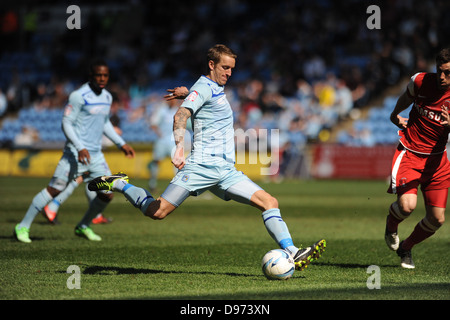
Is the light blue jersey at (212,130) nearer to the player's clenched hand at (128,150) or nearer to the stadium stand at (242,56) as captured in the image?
the player's clenched hand at (128,150)

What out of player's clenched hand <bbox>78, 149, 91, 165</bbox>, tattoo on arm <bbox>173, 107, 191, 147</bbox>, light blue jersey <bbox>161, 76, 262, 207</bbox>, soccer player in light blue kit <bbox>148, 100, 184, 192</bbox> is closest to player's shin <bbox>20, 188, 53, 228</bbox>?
player's clenched hand <bbox>78, 149, 91, 165</bbox>

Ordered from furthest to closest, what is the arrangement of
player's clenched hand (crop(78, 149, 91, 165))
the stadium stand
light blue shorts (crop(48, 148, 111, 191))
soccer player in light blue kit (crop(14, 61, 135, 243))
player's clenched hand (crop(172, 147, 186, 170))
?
the stadium stand
light blue shorts (crop(48, 148, 111, 191))
soccer player in light blue kit (crop(14, 61, 135, 243))
player's clenched hand (crop(78, 149, 91, 165))
player's clenched hand (crop(172, 147, 186, 170))

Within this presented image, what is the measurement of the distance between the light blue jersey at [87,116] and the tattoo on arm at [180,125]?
11.6 feet

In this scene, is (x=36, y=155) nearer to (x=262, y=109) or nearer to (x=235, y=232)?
(x=262, y=109)

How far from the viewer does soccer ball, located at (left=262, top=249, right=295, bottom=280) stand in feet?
22.7

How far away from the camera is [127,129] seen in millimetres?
32094

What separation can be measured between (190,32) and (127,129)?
6234 millimetres

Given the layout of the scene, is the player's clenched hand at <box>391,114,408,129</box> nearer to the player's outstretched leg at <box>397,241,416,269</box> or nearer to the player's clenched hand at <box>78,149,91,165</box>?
the player's outstretched leg at <box>397,241,416,269</box>

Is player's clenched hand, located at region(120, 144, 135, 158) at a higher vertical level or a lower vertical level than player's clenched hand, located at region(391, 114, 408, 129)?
lower

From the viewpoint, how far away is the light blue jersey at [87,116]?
10.3m

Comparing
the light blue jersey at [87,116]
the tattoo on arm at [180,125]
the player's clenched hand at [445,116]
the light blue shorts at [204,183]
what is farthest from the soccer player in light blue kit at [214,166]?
the light blue jersey at [87,116]

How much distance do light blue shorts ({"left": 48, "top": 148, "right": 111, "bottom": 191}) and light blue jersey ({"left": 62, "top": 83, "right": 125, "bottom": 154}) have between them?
0.58 feet

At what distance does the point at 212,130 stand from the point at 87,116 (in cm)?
361

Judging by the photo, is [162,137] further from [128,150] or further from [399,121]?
[399,121]
